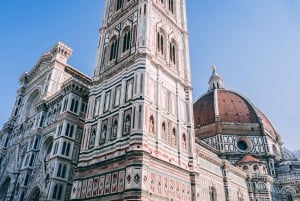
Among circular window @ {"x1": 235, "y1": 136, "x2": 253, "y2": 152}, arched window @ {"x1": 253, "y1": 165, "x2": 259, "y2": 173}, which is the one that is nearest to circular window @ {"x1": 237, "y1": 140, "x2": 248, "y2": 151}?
circular window @ {"x1": 235, "y1": 136, "x2": 253, "y2": 152}

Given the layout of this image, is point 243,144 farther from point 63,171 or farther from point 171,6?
point 63,171

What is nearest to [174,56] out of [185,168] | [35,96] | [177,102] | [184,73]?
[184,73]

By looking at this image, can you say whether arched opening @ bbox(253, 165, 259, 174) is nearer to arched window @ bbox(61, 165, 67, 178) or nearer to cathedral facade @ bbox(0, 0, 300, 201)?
cathedral facade @ bbox(0, 0, 300, 201)

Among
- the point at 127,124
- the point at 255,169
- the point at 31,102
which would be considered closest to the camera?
the point at 127,124

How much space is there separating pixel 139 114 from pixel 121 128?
1837 millimetres

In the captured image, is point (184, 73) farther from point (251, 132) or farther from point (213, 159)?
point (251, 132)

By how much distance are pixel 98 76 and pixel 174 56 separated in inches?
300

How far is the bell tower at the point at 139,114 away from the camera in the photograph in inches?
675

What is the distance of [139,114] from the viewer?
59.9 feet

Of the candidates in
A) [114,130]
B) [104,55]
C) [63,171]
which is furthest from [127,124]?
[104,55]

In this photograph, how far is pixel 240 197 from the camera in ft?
116

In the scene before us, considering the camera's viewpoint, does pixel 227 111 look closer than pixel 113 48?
No

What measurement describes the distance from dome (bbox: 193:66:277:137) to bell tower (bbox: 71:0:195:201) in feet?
89.3

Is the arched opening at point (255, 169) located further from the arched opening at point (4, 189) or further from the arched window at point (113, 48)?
the arched opening at point (4, 189)
